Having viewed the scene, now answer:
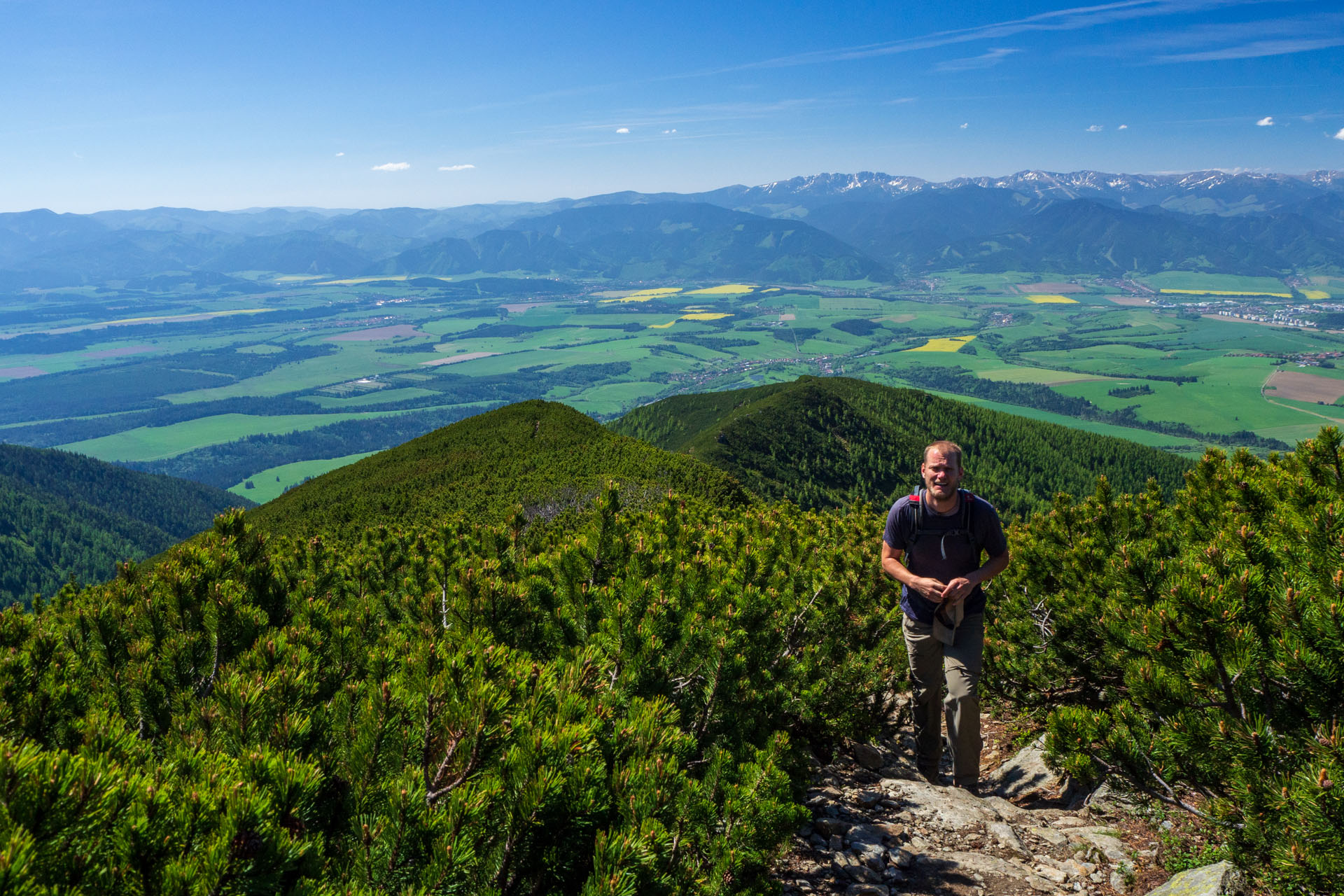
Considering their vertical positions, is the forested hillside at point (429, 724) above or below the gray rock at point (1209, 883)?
above

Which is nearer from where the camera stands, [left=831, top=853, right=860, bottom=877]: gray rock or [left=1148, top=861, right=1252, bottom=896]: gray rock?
[left=1148, top=861, right=1252, bottom=896]: gray rock

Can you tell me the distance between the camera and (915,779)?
322 inches

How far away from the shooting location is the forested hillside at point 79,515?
12744 centimetres

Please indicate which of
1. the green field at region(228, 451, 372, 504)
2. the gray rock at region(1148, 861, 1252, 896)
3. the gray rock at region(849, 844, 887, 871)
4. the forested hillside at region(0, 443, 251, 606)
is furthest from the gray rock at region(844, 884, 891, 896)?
the green field at region(228, 451, 372, 504)

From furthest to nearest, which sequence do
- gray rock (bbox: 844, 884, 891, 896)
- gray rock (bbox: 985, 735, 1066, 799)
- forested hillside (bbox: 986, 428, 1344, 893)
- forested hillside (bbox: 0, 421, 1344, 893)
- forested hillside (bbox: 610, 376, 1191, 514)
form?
forested hillside (bbox: 610, 376, 1191, 514) → gray rock (bbox: 985, 735, 1066, 799) → gray rock (bbox: 844, 884, 891, 896) → forested hillside (bbox: 986, 428, 1344, 893) → forested hillside (bbox: 0, 421, 1344, 893)

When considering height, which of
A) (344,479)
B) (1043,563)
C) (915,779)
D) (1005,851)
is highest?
(1043,563)

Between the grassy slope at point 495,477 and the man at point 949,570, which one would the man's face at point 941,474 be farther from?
the grassy slope at point 495,477

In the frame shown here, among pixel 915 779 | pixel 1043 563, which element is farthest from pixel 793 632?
pixel 1043 563

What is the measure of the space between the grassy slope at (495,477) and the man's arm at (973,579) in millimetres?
29187

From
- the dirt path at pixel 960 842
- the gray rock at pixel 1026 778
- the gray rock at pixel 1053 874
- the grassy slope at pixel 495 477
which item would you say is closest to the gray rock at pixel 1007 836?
the dirt path at pixel 960 842

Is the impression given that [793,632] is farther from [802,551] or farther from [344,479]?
[344,479]

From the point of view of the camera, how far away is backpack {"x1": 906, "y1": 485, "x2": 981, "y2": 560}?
697 cm

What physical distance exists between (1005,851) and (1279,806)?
113 inches

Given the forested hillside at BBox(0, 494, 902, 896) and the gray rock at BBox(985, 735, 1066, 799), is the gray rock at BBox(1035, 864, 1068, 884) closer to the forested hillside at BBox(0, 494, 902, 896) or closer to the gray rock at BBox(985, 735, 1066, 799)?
the gray rock at BBox(985, 735, 1066, 799)
